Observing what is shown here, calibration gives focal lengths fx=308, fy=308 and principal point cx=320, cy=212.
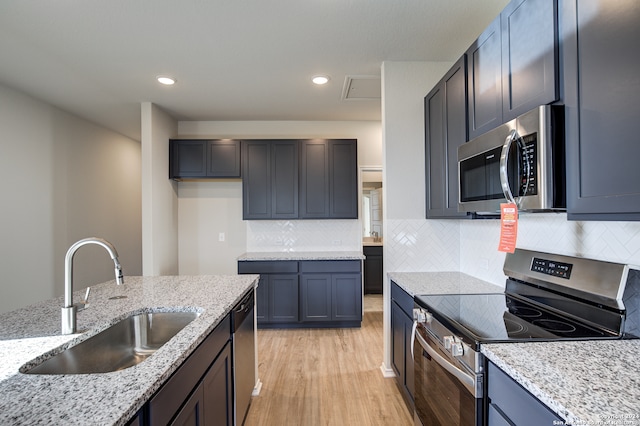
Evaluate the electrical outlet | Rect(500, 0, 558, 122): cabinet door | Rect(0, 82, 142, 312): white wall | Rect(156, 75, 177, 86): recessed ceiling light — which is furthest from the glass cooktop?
Rect(0, 82, 142, 312): white wall

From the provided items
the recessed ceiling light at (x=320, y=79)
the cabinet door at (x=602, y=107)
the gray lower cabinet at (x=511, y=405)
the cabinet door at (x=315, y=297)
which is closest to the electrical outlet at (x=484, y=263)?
→ the cabinet door at (x=602, y=107)

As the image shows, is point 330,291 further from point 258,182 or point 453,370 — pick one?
point 453,370

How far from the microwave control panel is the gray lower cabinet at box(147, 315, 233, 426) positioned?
1457 mm

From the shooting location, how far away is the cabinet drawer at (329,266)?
357 centimetres

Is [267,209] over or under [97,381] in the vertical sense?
over

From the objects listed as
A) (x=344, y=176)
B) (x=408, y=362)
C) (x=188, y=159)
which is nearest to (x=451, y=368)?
(x=408, y=362)

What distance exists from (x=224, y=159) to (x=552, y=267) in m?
3.47

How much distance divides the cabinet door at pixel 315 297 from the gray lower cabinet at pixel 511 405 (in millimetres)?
2574

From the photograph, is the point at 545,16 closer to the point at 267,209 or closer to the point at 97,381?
the point at 97,381

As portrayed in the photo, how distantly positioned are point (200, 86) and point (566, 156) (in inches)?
120

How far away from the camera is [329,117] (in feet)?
13.4

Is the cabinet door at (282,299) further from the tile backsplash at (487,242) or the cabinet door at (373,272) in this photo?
the cabinet door at (373,272)

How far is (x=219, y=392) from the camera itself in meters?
1.46

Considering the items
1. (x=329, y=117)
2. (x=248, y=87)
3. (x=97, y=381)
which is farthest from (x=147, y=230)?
(x=97, y=381)
